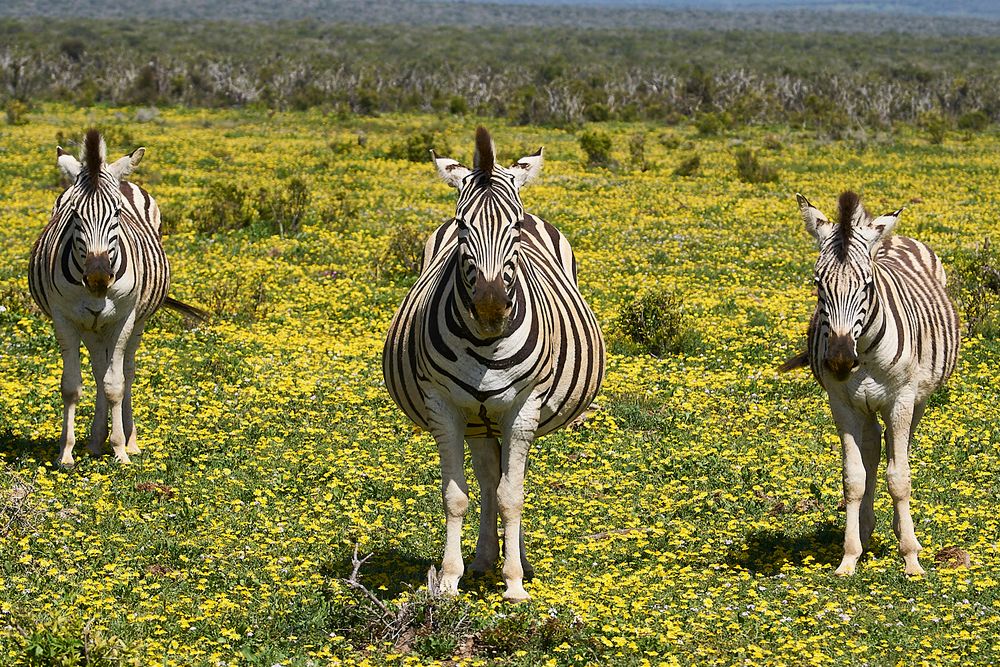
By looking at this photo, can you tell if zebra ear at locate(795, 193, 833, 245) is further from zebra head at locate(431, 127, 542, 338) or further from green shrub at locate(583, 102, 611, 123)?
green shrub at locate(583, 102, 611, 123)

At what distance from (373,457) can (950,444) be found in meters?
6.25

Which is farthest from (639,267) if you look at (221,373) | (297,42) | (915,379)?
(297,42)

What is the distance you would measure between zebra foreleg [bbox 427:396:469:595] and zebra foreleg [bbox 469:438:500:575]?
2.13 ft

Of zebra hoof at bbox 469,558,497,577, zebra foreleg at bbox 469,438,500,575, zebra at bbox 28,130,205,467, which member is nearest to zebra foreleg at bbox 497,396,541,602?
zebra foreleg at bbox 469,438,500,575

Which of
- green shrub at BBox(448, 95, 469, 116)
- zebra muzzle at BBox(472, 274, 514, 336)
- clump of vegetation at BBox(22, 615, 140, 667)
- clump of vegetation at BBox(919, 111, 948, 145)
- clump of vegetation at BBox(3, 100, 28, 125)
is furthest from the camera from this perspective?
green shrub at BBox(448, 95, 469, 116)

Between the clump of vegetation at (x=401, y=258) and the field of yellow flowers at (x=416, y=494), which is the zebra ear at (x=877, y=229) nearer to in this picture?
the field of yellow flowers at (x=416, y=494)

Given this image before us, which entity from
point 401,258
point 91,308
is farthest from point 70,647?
point 401,258

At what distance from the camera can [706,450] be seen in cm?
1329

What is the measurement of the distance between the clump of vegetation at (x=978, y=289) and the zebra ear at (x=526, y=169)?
434 inches

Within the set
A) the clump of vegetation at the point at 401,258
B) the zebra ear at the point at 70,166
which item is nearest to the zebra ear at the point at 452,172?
the zebra ear at the point at 70,166

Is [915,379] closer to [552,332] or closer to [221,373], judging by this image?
[552,332]

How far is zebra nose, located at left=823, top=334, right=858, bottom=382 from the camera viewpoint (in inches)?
364

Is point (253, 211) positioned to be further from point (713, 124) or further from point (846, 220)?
point (713, 124)

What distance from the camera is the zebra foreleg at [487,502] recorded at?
955cm
